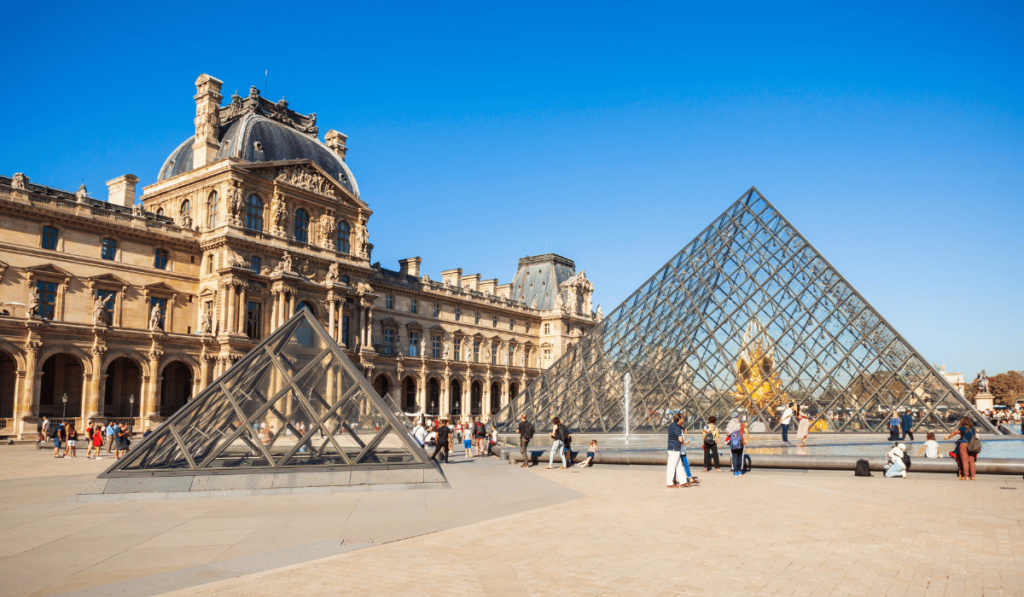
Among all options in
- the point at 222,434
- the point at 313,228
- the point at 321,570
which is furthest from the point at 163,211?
the point at 321,570

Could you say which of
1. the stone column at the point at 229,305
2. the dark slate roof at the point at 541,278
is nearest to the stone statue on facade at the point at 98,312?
the stone column at the point at 229,305

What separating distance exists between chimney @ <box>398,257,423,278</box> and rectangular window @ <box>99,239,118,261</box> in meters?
23.9

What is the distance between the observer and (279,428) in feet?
39.4

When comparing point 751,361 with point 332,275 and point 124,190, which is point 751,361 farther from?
point 124,190

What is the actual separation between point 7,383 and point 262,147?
17303mm

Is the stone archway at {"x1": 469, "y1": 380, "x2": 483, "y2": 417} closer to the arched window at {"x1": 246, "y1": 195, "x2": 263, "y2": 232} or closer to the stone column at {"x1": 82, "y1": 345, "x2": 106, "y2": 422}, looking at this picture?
the arched window at {"x1": 246, "y1": 195, "x2": 263, "y2": 232}

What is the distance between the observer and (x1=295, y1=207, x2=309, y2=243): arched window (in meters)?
43.1

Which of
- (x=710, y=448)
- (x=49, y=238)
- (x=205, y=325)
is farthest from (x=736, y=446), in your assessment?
(x=49, y=238)

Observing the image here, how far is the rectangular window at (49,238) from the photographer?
3391 centimetres

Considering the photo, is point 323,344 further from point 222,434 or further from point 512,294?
point 512,294

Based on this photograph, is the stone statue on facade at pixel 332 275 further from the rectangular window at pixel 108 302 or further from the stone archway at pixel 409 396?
the stone archway at pixel 409 396

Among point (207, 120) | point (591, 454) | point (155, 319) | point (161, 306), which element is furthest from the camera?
point (207, 120)

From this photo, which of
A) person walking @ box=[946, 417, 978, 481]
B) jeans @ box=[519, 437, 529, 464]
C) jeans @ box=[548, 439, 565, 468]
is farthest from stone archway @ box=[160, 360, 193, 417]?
person walking @ box=[946, 417, 978, 481]

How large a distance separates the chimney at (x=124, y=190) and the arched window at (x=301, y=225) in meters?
9.74
